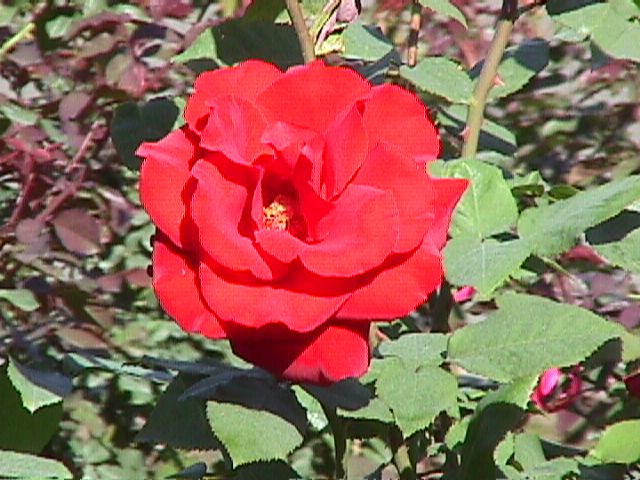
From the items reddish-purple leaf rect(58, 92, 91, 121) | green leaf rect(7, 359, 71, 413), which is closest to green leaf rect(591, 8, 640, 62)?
green leaf rect(7, 359, 71, 413)

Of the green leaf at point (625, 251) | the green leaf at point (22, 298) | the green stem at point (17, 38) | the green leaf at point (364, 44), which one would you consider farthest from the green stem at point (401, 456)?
the green stem at point (17, 38)

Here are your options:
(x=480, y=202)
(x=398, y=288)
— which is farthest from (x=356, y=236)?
(x=480, y=202)

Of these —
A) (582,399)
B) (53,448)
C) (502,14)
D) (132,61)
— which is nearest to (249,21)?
(502,14)

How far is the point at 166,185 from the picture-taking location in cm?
83

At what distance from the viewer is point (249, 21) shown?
1.07 m

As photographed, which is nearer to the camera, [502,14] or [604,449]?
[604,449]

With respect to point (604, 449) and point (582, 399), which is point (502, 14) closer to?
point (604, 449)

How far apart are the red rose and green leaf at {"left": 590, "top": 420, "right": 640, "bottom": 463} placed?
23cm

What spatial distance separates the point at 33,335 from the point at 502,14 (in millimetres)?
1159

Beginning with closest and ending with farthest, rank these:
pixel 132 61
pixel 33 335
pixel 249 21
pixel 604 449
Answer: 1. pixel 604 449
2. pixel 249 21
3. pixel 33 335
4. pixel 132 61

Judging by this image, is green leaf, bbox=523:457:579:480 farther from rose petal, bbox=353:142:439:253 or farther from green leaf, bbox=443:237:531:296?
rose petal, bbox=353:142:439:253

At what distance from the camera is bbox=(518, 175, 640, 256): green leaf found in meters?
0.90

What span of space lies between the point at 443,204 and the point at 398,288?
0.07 meters

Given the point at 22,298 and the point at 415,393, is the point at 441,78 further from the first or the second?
the point at 22,298
